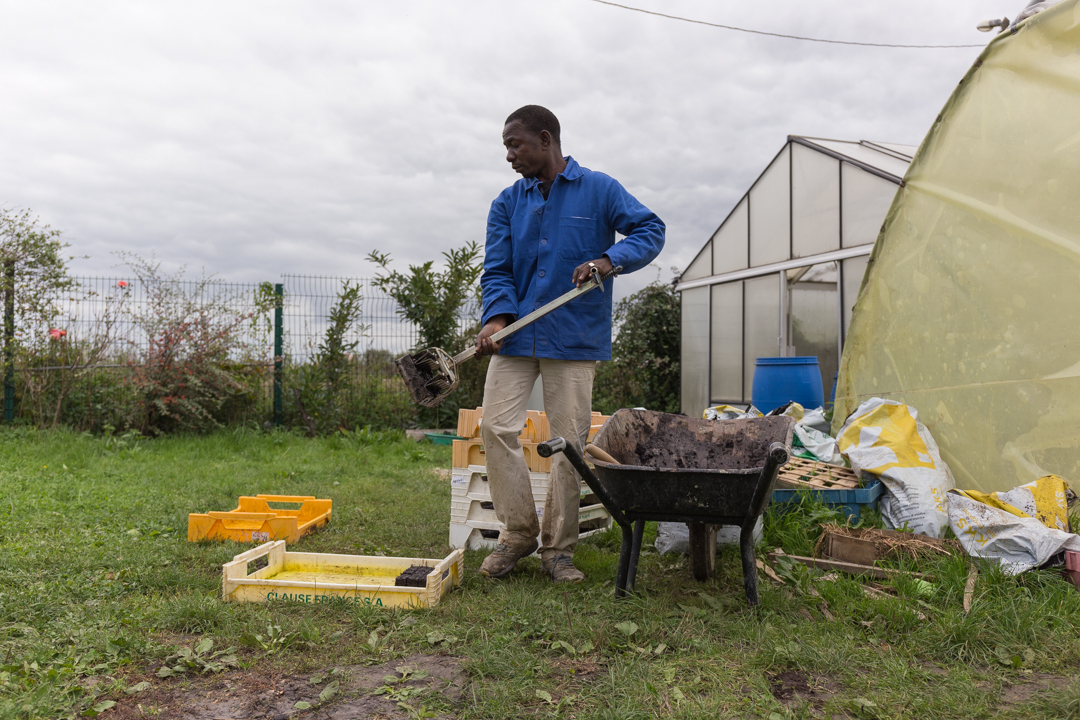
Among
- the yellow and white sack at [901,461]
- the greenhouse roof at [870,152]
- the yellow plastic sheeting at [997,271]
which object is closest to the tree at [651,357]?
the greenhouse roof at [870,152]

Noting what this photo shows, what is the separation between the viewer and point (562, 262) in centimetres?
308

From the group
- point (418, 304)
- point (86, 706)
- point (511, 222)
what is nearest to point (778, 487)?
point (511, 222)

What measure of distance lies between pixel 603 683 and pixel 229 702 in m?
0.98

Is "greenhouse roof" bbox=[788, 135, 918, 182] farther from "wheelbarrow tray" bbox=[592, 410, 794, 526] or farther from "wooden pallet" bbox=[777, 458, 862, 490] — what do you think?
"wheelbarrow tray" bbox=[592, 410, 794, 526]

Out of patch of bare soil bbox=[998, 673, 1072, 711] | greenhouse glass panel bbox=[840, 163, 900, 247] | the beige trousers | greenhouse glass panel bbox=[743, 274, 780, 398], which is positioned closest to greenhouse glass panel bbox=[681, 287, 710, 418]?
greenhouse glass panel bbox=[743, 274, 780, 398]

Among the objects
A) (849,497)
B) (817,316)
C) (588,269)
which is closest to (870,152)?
(817,316)

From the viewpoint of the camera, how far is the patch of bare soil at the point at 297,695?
183 cm

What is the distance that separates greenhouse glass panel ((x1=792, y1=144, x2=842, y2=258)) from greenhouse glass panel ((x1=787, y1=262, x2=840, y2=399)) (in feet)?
0.75

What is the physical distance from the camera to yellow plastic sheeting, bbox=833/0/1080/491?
3.25 meters

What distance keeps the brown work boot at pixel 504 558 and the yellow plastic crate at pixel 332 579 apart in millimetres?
155

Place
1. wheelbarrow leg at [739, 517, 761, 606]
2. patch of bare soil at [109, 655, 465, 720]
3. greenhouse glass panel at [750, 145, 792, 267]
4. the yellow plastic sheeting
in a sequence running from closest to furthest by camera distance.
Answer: patch of bare soil at [109, 655, 465, 720] < wheelbarrow leg at [739, 517, 761, 606] < the yellow plastic sheeting < greenhouse glass panel at [750, 145, 792, 267]

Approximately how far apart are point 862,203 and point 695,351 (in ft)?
10.2

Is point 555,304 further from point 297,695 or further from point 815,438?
point 815,438

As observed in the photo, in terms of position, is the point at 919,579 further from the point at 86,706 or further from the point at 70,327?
the point at 70,327
